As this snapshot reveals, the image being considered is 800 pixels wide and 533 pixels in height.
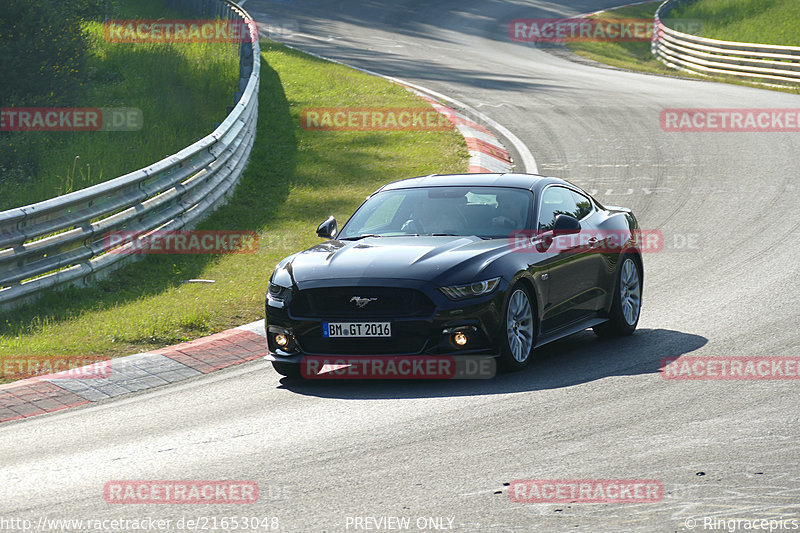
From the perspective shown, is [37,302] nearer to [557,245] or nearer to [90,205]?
[90,205]

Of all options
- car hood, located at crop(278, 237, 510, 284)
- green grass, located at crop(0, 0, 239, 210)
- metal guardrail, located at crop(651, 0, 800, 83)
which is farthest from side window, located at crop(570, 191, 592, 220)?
metal guardrail, located at crop(651, 0, 800, 83)

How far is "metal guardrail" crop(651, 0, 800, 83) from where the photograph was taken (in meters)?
29.2

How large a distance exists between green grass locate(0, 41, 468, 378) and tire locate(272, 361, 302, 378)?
5.59ft

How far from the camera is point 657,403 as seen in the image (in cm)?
736

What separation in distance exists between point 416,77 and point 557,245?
20.5 meters

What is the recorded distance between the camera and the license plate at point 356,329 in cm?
809

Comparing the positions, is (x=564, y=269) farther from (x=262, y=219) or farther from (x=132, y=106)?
(x=132, y=106)

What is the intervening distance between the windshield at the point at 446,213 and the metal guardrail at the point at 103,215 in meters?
3.23

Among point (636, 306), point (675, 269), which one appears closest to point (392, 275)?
point (636, 306)

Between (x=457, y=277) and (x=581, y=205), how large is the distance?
249cm

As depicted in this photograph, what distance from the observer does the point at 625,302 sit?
10.1 metres

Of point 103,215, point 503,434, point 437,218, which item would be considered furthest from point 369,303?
point 103,215

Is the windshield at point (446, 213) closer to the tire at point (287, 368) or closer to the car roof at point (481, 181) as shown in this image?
the car roof at point (481, 181)

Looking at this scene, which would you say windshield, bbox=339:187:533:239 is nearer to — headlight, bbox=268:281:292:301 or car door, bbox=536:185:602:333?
car door, bbox=536:185:602:333
